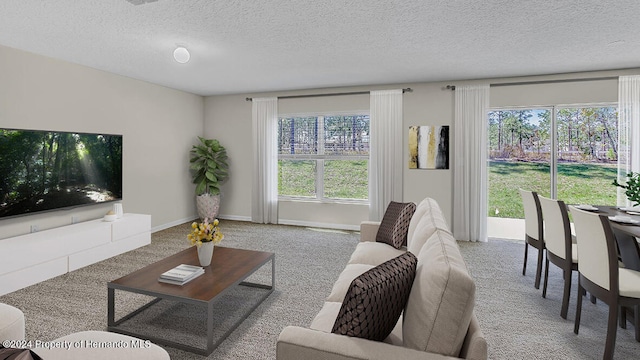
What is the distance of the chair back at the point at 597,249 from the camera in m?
2.01

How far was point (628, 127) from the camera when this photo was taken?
4.35 meters

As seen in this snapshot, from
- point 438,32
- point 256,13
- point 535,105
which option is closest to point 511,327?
point 438,32

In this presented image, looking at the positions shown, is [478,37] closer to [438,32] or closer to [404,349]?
[438,32]

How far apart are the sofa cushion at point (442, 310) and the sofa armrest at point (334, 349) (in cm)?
6

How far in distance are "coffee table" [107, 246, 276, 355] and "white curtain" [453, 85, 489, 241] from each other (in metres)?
3.46

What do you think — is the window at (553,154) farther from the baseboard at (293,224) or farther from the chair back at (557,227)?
the baseboard at (293,224)

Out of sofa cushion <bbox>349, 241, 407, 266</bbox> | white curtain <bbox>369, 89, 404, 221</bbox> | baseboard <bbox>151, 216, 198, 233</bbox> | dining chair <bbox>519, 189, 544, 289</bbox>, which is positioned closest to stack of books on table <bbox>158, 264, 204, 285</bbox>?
sofa cushion <bbox>349, 241, 407, 266</bbox>

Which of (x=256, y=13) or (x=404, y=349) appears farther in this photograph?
(x=256, y=13)

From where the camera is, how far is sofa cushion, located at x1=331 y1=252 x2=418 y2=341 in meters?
1.24

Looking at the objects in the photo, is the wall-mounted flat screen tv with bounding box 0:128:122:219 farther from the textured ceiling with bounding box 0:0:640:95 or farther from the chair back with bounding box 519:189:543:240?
the chair back with bounding box 519:189:543:240

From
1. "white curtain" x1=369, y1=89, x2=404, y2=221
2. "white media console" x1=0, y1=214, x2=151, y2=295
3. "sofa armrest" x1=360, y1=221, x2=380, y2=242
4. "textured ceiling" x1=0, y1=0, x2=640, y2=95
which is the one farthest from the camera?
"white curtain" x1=369, y1=89, x2=404, y2=221

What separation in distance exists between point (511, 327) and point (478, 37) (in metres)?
2.72

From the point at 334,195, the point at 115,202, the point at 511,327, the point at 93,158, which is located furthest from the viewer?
the point at 334,195

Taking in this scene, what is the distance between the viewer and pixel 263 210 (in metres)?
6.11
